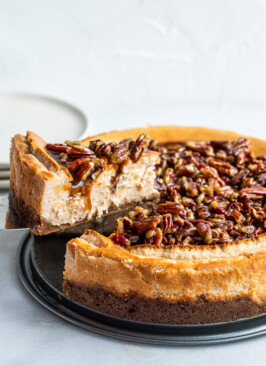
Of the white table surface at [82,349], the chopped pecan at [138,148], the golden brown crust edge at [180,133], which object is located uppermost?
the chopped pecan at [138,148]

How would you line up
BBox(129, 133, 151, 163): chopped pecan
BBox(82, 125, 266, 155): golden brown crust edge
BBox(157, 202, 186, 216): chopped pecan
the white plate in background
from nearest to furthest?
BBox(157, 202, 186, 216): chopped pecan, BBox(129, 133, 151, 163): chopped pecan, BBox(82, 125, 266, 155): golden brown crust edge, the white plate in background

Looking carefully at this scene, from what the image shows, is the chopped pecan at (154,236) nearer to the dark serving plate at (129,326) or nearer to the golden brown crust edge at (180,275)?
the golden brown crust edge at (180,275)

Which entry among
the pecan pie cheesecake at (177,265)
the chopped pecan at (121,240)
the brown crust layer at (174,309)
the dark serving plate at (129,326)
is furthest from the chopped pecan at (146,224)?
the dark serving plate at (129,326)

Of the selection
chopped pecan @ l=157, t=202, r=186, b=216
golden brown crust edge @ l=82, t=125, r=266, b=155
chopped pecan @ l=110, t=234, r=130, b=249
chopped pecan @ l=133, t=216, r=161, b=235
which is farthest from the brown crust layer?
golden brown crust edge @ l=82, t=125, r=266, b=155

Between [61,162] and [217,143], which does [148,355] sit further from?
[217,143]

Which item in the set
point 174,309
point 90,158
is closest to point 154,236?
point 174,309

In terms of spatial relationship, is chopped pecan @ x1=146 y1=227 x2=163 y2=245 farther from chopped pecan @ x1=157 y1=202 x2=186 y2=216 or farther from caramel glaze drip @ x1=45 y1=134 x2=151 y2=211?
caramel glaze drip @ x1=45 y1=134 x2=151 y2=211

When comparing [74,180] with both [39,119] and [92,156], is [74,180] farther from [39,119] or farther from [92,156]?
[39,119]
